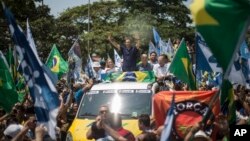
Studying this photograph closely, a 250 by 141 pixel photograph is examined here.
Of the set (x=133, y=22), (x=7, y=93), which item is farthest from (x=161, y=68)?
(x=133, y=22)

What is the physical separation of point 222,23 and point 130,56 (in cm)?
809

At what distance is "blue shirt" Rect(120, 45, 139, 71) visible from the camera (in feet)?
45.5

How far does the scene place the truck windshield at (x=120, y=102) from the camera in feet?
35.8

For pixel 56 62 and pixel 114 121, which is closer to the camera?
pixel 114 121

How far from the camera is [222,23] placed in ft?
19.1

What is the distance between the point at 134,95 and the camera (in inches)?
441

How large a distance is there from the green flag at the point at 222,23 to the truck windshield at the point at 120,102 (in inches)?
201

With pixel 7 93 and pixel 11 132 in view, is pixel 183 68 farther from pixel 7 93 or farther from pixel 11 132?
pixel 11 132

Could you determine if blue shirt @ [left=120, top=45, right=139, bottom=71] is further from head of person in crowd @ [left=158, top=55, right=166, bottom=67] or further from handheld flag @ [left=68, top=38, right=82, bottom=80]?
handheld flag @ [left=68, top=38, right=82, bottom=80]

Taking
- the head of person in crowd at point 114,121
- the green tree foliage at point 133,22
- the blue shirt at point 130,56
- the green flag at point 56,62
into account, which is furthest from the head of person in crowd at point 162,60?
the green tree foliage at point 133,22

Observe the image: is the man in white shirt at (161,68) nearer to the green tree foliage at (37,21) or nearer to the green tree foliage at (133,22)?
the green tree foliage at (37,21)

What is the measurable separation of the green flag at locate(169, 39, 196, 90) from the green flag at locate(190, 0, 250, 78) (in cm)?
592

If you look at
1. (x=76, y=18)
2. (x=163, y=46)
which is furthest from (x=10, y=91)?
(x=76, y=18)

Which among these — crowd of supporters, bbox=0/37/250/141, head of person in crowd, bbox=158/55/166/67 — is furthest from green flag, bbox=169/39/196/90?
head of person in crowd, bbox=158/55/166/67
